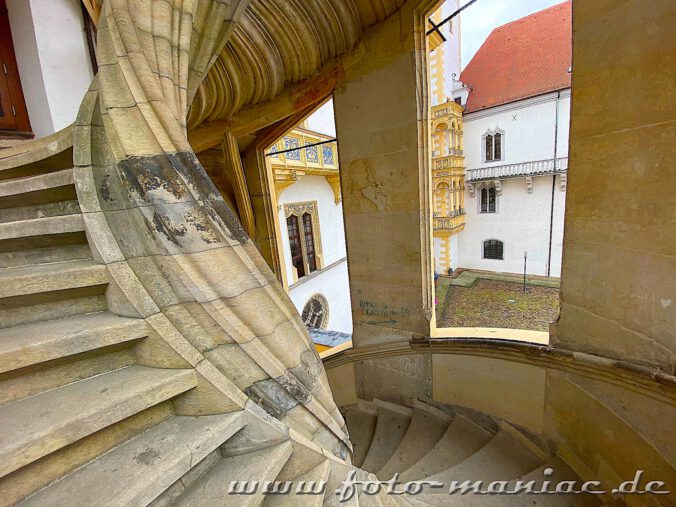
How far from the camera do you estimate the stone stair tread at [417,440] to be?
2398 mm

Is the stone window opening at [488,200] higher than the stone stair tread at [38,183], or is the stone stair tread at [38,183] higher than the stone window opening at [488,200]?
the stone stair tread at [38,183]

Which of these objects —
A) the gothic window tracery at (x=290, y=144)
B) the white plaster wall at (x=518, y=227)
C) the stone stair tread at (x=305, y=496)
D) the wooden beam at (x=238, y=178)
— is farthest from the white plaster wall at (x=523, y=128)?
the stone stair tread at (x=305, y=496)

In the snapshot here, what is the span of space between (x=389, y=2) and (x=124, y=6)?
1.93 meters

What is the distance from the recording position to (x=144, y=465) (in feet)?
2.42

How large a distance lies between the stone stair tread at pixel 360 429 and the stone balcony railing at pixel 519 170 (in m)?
10.8

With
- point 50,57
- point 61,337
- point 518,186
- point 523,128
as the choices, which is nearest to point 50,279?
point 61,337

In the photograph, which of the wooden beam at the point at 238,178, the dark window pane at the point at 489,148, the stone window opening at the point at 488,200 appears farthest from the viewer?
the stone window opening at the point at 488,200

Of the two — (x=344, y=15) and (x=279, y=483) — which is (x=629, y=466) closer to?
(x=279, y=483)

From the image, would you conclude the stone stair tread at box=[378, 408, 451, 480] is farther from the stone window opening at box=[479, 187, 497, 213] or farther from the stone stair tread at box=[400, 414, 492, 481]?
the stone window opening at box=[479, 187, 497, 213]

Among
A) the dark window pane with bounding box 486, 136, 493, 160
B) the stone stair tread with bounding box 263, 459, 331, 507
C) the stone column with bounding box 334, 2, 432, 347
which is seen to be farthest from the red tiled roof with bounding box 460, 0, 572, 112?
the stone stair tread with bounding box 263, 459, 331, 507

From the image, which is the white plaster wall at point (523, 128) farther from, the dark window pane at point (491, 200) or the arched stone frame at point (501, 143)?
the dark window pane at point (491, 200)

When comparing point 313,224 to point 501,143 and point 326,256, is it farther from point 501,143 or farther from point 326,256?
point 501,143

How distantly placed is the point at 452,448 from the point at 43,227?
305 cm

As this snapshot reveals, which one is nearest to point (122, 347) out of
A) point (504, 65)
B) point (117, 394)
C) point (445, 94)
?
point (117, 394)
